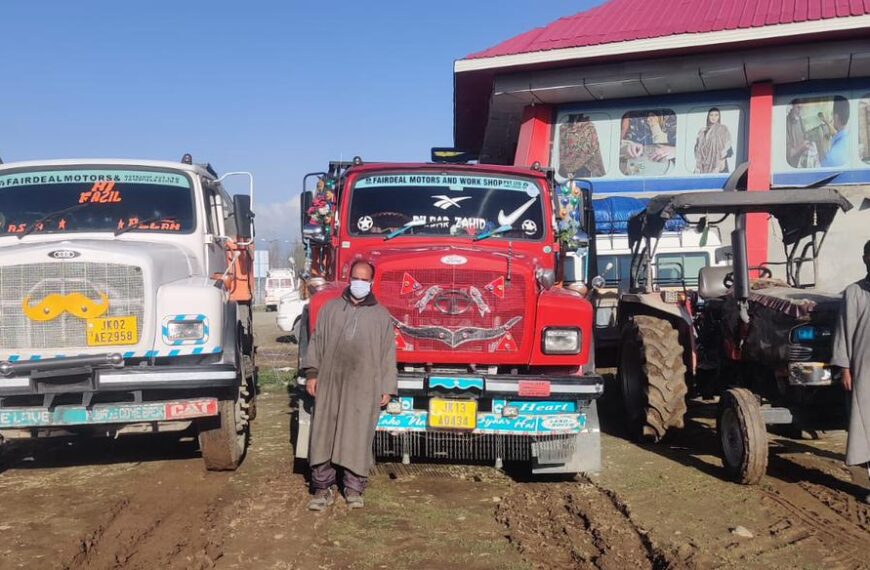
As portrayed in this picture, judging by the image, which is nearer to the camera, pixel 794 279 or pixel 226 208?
pixel 794 279

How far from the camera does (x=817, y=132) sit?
1521cm

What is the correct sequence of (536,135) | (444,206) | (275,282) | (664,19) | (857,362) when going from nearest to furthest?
(857,362)
(444,206)
(664,19)
(536,135)
(275,282)

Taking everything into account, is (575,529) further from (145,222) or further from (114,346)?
(145,222)

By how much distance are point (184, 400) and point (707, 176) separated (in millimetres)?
12566

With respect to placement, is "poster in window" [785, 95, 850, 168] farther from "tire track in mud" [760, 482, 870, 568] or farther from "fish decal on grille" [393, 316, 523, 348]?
"fish decal on grille" [393, 316, 523, 348]

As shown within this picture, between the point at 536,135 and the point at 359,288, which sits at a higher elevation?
the point at 536,135

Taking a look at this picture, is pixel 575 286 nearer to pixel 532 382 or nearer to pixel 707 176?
pixel 532 382

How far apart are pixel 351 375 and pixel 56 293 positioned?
2167 mm

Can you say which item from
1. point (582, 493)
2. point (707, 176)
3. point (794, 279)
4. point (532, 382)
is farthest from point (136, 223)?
point (707, 176)

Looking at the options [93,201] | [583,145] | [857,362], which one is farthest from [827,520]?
[583,145]

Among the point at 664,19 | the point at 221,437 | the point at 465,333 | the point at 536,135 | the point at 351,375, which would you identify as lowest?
the point at 221,437

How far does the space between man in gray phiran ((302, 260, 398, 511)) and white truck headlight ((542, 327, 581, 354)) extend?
3.65 feet

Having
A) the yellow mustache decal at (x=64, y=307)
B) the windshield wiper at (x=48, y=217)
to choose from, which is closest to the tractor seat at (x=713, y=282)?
the yellow mustache decal at (x=64, y=307)

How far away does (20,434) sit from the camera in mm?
5789
